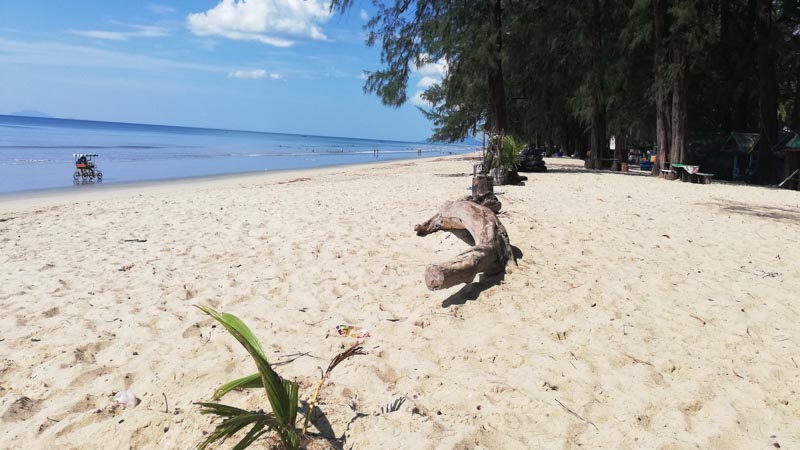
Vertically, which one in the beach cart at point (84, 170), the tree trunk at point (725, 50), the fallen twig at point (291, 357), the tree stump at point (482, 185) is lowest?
the fallen twig at point (291, 357)

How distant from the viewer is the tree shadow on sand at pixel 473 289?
4.19m

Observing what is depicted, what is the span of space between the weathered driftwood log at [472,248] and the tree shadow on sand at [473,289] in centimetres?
6

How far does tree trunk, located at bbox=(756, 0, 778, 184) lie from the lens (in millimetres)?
16109

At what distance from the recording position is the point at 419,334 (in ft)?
11.8

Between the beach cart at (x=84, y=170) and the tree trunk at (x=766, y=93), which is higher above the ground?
the tree trunk at (x=766, y=93)

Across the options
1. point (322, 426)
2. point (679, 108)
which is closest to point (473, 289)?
point (322, 426)

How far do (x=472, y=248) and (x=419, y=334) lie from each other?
1.14 meters

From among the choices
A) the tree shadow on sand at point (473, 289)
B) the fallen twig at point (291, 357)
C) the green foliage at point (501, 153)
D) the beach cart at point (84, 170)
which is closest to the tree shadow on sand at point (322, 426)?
the fallen twig at point (291, 357)

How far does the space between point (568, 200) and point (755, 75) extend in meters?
13.1

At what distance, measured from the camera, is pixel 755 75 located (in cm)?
1756

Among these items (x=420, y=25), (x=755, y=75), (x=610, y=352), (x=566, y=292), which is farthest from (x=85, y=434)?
(x=755, y=75)

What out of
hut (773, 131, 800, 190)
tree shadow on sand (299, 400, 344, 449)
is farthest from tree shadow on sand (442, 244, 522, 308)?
hut (773, 131, 800, 190)

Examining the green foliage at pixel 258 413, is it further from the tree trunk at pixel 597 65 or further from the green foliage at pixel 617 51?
the tree trunk at pixel 597 65

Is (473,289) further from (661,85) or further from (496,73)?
(661,85)
